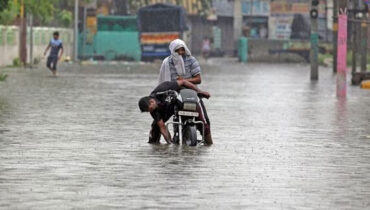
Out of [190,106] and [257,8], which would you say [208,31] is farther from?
[190,106]

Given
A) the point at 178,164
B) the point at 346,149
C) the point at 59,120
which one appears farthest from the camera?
the point at 59,120

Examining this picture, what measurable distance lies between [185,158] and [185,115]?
6.41ft

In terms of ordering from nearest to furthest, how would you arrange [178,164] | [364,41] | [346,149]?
[178,164], [346,149], [364,41]

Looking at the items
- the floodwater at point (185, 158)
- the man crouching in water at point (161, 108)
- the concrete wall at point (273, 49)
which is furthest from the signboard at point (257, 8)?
the man crouching in water at point (161, 108)

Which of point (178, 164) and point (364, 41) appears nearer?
point (178, 164)

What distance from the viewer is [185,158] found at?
15.8 meters

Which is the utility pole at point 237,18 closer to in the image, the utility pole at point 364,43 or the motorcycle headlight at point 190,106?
the utility pole at point 364,43

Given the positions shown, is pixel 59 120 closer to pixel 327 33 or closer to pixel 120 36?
pixel 120 36

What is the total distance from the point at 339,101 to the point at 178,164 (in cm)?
1689

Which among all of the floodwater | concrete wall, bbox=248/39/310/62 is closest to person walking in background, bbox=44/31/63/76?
the floodwater

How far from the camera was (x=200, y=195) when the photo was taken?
39.0 ft

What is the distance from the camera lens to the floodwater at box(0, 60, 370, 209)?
38.3 feet

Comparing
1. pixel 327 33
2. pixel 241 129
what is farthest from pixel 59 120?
pixel 327 33

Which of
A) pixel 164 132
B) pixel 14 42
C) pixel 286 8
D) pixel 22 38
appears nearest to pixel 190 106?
pixel 164 132
